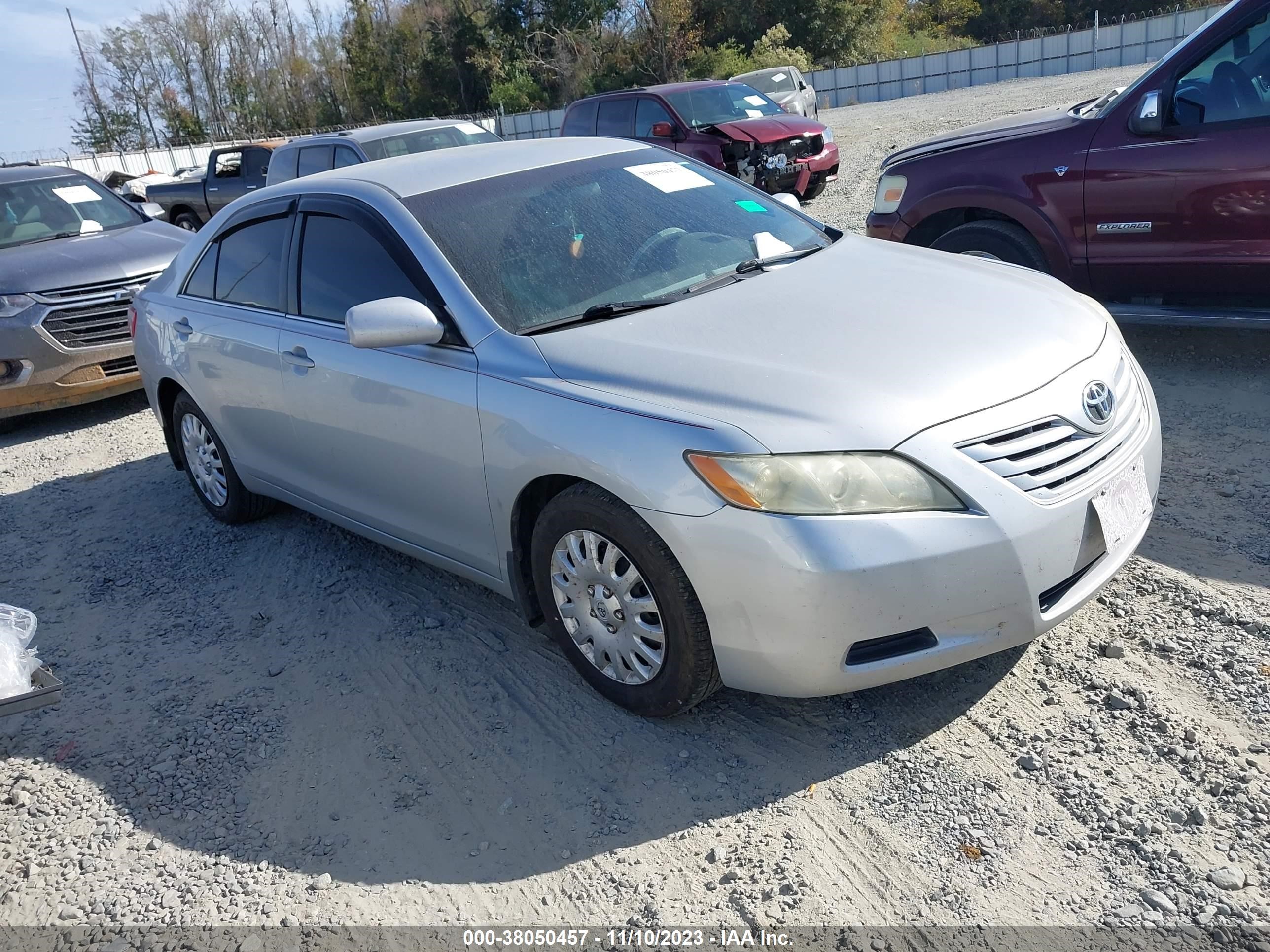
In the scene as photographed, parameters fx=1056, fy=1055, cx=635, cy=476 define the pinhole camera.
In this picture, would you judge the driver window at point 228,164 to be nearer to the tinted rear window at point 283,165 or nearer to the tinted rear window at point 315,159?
the tinted rear window at point 283,165

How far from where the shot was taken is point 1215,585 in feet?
12.1

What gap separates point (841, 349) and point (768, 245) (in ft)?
3.75

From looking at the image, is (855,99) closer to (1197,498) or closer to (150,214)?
(150,214)

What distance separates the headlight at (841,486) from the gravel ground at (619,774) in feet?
2.65

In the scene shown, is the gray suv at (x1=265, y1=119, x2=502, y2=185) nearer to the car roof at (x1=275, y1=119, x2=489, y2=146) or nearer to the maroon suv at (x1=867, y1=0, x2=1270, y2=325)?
the car roof at (x1=275, y1=119, x2=489, y2=146)

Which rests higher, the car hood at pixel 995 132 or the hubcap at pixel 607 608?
the car hood at pixel 995 132

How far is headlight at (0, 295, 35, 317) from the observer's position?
7.56 m

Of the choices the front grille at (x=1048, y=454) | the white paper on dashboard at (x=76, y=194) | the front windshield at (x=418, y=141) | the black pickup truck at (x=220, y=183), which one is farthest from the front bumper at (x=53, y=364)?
the black pickup truck at (x=220, y=183)

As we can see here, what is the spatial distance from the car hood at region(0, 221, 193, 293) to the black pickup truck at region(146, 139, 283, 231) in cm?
596

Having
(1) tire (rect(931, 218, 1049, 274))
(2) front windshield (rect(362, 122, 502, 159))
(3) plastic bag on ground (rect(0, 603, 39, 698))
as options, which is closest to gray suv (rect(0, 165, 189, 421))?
(2) front windshield (rect(362, 122, 502, 159))

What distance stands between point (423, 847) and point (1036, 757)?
5.70 feet

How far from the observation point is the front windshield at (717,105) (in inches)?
552

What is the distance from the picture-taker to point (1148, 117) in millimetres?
5348

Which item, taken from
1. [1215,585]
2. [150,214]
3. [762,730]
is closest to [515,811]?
[762,730]
